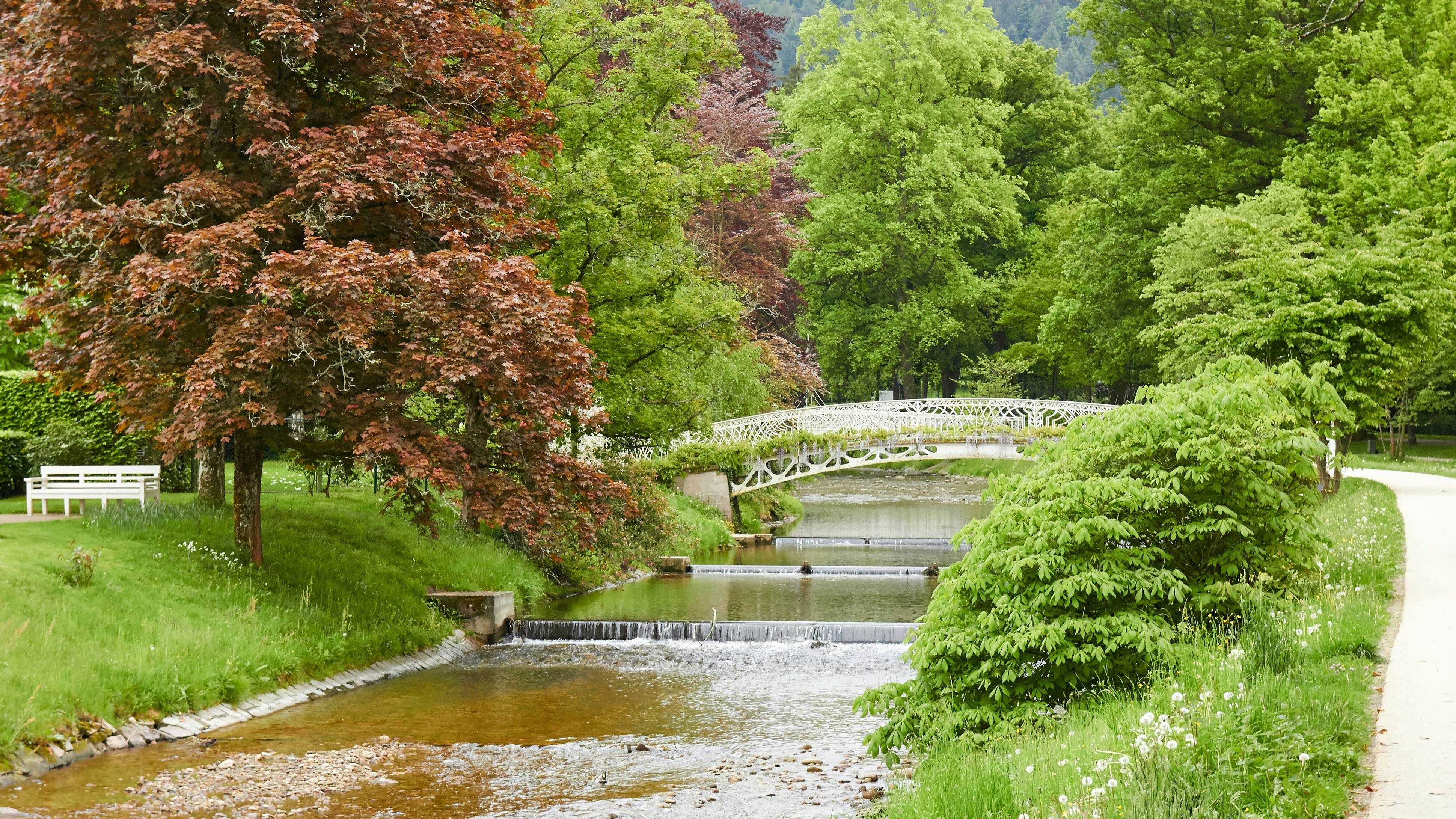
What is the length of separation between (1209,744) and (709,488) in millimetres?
24554

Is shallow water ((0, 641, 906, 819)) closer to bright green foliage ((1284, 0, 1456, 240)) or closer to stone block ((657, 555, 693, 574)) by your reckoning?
stone block ((657, 555, 693, 574))

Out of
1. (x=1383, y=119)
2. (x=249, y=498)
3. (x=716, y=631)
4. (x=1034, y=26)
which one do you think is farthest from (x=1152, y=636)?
(x=1034, y=26)

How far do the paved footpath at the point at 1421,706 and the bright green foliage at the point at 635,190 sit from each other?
472 inches

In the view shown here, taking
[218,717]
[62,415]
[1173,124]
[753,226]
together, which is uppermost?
[1173,124]

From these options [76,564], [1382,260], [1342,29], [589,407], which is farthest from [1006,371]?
[76,564]

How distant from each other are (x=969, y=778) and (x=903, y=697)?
211 cm

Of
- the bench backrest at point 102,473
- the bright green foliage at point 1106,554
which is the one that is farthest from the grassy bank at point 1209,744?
the bench backrest at point 102,473

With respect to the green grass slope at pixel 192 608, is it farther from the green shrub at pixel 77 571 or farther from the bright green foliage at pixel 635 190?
the bright green foliage at pixel 635 190

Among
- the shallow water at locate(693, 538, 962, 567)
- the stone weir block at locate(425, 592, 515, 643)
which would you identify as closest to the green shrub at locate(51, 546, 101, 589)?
the stone weir block at locate(425, 592, 515, 643)

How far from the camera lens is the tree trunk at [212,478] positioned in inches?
644

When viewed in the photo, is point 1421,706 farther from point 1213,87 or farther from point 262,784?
point 1213,87

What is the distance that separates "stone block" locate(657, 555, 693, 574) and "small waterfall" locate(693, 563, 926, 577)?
0.20 meters

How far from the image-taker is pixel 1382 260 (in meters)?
20.5

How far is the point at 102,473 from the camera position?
16.9 m
